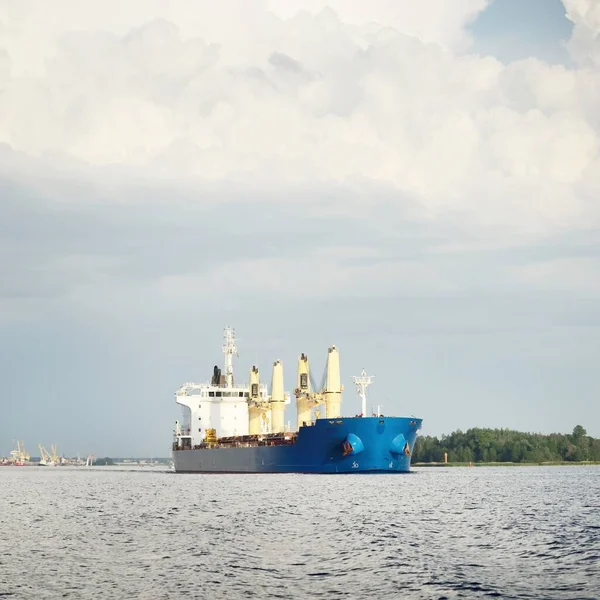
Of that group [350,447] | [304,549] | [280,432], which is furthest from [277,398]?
[304,549]

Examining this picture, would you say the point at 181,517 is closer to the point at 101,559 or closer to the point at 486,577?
the point at 101,559

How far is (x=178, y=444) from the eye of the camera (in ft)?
523

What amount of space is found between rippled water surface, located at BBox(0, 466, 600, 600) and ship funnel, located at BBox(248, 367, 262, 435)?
72.1 m

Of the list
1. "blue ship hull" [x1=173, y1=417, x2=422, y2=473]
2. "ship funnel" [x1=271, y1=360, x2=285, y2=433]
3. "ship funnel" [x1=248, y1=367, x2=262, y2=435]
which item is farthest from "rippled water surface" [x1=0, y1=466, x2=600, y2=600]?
"ship funnel" [x1=248, y1=367, x2=262, y2=435]

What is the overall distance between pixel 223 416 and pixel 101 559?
11253 centimetres

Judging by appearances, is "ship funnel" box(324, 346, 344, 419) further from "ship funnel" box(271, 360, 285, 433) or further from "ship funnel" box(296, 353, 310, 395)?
"ship funnel" box(271, 360, 285, 433)

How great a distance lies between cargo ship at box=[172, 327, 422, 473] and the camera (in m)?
110

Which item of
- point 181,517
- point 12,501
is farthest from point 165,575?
point 12,501

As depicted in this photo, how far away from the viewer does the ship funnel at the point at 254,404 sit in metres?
146

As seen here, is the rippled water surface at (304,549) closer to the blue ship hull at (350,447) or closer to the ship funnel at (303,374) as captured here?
the blue ship hull at (350,447)

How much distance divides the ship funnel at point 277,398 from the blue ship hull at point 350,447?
54.7 ft

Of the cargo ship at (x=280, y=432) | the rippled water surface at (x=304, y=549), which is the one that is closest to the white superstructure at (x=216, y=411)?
the cargo ship at (x=280, y=432)

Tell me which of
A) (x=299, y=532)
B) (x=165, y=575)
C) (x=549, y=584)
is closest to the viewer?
(x=549, y=584)

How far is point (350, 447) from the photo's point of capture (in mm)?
107688
